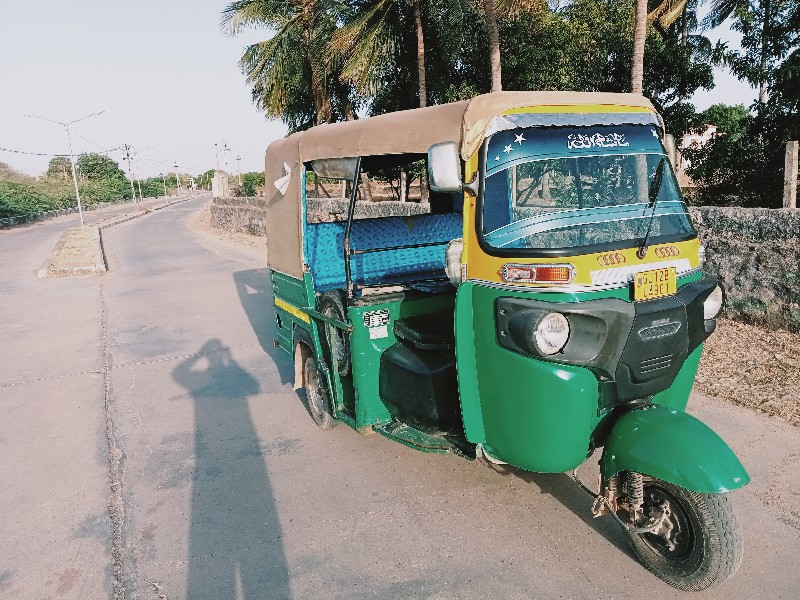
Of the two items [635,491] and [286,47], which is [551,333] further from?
[286,47]

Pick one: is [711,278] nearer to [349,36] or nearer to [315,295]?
[315,295]

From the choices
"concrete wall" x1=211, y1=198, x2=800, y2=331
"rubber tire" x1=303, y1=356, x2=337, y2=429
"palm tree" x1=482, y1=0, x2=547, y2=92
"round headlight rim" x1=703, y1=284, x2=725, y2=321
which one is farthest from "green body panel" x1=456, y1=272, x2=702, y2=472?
"palm tree" x1=482, y1=0, x2=547, y2=92

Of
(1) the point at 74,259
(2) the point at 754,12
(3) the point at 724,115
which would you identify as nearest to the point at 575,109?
(1) the point at 74,259

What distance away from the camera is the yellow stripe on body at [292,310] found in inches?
205

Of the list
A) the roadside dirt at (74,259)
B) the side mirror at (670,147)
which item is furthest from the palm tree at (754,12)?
the roadside dirt at (74,259)

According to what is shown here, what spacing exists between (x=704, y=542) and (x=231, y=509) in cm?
286

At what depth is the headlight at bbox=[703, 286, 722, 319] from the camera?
137 inches

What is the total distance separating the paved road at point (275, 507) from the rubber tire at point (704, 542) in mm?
107

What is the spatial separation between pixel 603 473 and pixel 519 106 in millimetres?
1989

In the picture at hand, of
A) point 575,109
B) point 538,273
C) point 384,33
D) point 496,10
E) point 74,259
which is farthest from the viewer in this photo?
point 74,259

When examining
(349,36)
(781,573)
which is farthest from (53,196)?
(781,573)

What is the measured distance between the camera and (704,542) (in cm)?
297

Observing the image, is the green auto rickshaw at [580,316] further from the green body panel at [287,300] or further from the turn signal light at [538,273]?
the green body panel at [287,300]

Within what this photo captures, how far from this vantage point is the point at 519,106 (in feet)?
10.8
